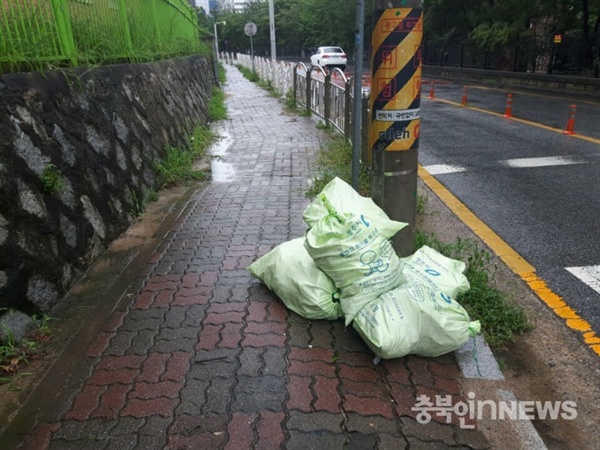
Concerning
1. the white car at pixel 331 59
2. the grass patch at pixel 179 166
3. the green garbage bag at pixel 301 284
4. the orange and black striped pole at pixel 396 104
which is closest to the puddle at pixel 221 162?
the grass patch at pixel 179 166

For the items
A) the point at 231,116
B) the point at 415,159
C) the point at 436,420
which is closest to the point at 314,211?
the point at 415,159

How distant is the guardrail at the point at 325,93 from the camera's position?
7820mm

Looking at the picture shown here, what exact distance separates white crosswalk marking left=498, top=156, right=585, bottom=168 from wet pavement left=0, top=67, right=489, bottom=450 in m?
4.61

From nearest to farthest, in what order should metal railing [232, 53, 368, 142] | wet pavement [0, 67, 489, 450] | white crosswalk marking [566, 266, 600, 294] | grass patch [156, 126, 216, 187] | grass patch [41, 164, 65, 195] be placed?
wet pavement [0, 67, 489, 450] → grass patch [41, 164, 65, 195] → white crosswalk marking [566, 266, 600, 294] → grass patch [156, 126, 216, 187] → metal railing [232, 53, 368, 142]

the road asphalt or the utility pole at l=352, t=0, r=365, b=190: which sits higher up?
the utility pole at l=352, t=0, r=365, b=190

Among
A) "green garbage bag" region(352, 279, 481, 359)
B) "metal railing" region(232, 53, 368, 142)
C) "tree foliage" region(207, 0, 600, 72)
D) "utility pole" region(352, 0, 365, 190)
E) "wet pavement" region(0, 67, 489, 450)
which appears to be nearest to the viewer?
"wet pavement" region(0, 67, 489, 450)

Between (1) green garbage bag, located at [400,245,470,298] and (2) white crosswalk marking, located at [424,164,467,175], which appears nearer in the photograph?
(1) green garbage bag, located at [400,245,470,298]

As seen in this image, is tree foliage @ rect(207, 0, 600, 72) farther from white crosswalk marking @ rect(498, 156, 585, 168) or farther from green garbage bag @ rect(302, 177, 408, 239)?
white crosswalk marking @ rect(498, 156, 585, 168)

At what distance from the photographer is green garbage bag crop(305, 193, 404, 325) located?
274 cm

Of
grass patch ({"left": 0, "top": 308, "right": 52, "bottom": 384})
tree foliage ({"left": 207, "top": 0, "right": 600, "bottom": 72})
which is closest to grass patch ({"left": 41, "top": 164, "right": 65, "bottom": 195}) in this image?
grass patch ({"left": 0, "top": 308, "right": 52, "bottom": 384})

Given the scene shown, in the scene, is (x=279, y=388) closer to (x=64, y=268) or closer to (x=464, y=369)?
(x=464, y=369)

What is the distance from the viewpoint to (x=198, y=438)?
2.17 metres

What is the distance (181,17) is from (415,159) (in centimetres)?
1249

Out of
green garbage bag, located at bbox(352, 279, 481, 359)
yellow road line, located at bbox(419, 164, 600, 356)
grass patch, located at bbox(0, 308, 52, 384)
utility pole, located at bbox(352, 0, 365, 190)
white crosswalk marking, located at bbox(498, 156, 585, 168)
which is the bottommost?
yellow road line, located at bbox(419, 164, 600, 356)
